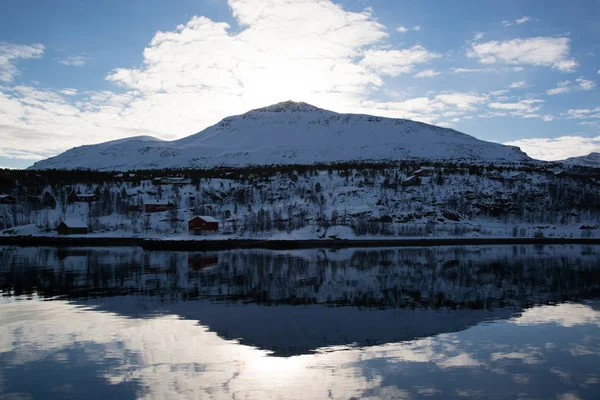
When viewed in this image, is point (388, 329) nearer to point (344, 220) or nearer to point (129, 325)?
point (129, 325)

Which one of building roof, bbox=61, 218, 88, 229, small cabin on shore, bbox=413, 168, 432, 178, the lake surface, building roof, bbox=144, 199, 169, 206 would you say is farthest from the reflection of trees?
small cabin on shore, bbox=413, 168, 432, 178

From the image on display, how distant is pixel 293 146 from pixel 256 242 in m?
103

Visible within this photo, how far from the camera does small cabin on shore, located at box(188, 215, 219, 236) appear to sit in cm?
6894

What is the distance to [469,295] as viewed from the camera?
851 inches

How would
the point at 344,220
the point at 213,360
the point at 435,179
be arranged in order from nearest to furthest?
the point at 213,360 < the point at 344,220 < the point at 435,179

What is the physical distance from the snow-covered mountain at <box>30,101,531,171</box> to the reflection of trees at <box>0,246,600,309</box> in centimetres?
10402

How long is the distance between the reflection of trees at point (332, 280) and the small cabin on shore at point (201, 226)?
29.4m

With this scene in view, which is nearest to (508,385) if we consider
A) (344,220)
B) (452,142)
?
(344,220)

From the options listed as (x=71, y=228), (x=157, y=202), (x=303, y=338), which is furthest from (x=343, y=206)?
(x=303, y=338)

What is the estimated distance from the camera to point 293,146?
160625 mm

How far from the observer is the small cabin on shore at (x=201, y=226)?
226 ft

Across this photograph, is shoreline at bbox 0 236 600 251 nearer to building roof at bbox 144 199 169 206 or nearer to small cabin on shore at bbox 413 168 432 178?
building roof at bbox 144 199 169 206

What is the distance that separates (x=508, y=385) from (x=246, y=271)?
23.2 m

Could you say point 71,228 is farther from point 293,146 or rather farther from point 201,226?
point 293,146
